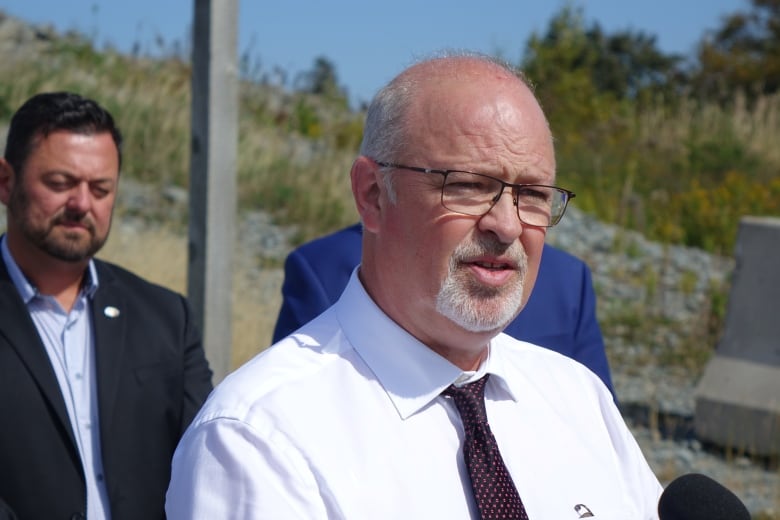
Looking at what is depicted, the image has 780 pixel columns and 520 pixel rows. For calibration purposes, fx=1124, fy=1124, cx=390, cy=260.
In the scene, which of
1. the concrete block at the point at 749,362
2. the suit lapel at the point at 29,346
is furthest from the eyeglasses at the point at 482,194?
the concrete block at the point at 749,362

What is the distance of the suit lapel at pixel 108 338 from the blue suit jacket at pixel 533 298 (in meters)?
0.51

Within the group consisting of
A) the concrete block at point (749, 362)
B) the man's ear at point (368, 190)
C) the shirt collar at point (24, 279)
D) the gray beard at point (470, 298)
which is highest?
the man's ear at point (368, 190)

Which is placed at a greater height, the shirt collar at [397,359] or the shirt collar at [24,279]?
the shirt collar at [397,359]

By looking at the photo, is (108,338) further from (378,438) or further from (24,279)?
(378,438)

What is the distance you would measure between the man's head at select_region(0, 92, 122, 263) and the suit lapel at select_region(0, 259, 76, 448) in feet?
0.83

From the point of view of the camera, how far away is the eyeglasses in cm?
215

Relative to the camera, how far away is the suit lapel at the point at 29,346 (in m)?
3.29

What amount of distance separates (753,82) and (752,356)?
24.6m

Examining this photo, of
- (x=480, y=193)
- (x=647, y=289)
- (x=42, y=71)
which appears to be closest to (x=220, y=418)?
(x=480, y=193)

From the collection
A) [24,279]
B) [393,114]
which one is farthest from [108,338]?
[393,114]

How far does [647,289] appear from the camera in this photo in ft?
36.9

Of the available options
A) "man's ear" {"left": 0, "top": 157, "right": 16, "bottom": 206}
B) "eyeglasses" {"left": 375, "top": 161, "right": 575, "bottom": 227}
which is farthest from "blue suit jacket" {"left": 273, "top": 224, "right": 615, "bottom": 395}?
"eyeglasses" {"left": 375, "top": 161, "right": 575, "bottom": 227}

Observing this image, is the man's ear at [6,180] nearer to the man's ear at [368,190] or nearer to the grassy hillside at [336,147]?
the man's ear at [368,190]

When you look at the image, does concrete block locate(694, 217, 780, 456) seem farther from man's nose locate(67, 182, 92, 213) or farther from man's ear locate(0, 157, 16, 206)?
man's ear locate(0, 157, 16, 206)
